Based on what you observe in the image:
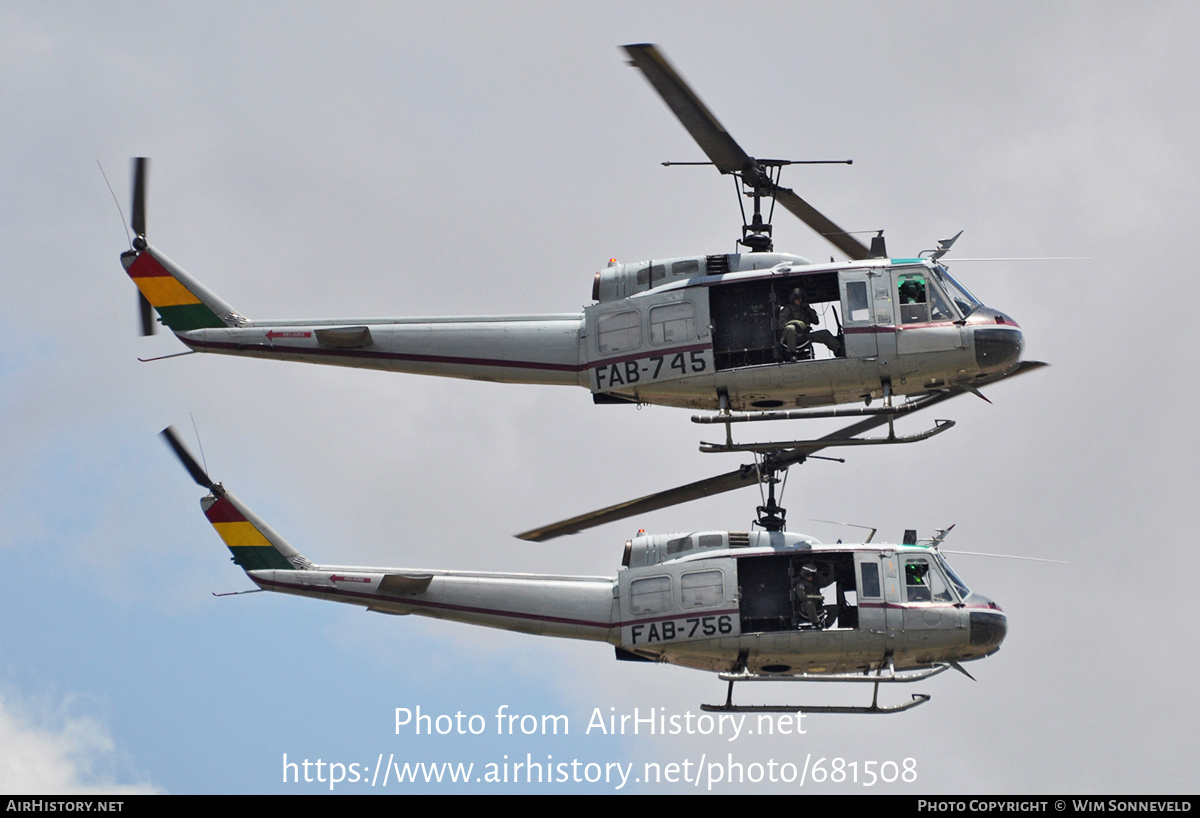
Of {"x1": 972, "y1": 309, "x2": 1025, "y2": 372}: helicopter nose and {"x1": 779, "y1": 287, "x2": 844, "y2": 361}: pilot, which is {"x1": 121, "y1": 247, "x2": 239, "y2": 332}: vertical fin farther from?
{"x1": 972, "y1": 309, "x2": 1025, "y2": 372}: helicopter nose

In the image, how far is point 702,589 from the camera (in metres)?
26.8

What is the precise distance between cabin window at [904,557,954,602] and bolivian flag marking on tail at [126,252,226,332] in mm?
10985

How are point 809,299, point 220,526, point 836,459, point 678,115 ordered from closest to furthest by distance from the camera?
point 678,115 → point 809,299 → point 836,459 → point 220,526

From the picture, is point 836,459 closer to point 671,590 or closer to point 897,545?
point 897,545

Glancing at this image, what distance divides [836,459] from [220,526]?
1062cm

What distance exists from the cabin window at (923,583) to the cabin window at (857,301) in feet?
13.0

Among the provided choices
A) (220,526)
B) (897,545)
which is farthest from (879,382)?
(220,526)

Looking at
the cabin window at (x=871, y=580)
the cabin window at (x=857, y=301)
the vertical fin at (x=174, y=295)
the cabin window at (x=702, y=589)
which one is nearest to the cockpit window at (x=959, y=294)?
the cabin window at (x=857, y=301)

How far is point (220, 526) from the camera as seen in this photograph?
3081 cm

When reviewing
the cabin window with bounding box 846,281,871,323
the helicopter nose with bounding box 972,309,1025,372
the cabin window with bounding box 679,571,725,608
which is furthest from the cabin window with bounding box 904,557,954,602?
the cabin window with bounding box 846,281,871,323

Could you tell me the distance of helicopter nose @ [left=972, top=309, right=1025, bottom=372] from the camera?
2542 cm

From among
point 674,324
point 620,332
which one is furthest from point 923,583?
point 620,332

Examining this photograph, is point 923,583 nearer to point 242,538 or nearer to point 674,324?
point 674,324

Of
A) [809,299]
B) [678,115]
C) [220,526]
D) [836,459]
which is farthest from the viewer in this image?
[220,526]
